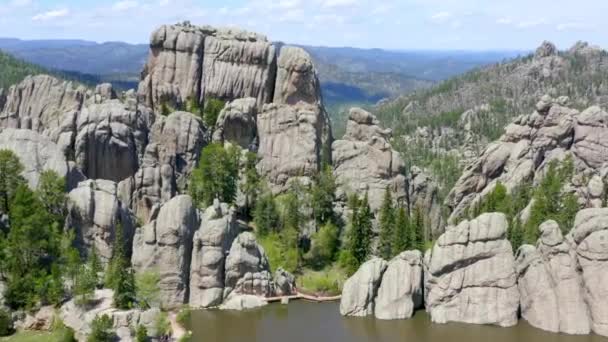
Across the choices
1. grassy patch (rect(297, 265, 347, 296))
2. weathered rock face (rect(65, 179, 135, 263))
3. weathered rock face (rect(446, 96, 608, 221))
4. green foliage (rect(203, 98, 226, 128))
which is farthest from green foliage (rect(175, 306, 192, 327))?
weathered rock face (rect(446, 96, 608, 221))

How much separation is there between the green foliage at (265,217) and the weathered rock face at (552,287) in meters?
29.4

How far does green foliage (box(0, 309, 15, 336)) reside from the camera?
5544 centimetres

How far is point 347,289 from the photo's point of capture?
65.8 m

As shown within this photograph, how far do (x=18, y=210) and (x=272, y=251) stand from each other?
92.2ft

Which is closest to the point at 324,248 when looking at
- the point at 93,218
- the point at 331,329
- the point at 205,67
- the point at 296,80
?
the point at 331,329

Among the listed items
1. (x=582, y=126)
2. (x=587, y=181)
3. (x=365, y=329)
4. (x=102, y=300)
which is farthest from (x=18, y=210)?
(x=582, y=126)

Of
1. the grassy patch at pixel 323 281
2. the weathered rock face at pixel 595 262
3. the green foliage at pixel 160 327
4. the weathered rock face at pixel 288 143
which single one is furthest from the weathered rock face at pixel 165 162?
the weathered rock face at pixel 595 262

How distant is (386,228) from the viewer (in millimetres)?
76688

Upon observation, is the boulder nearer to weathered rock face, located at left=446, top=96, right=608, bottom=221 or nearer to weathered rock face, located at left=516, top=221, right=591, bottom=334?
weathered rock face, located at left=516, top=221, right=591, bottom=334

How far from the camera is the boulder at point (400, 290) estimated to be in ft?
211

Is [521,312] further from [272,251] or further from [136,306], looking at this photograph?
[136,306]

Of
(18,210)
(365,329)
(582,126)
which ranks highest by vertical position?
(582,126)

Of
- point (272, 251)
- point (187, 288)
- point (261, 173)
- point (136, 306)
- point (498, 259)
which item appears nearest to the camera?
point (136, 306)

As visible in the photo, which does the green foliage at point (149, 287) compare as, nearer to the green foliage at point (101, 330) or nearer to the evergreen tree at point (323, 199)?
the green foliage at point (101, 330)
